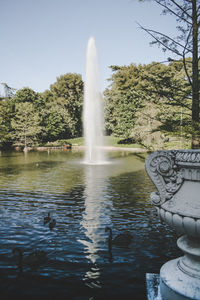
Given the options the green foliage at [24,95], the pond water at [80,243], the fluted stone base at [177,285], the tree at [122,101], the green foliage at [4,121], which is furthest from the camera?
the green foliage at [24,95]

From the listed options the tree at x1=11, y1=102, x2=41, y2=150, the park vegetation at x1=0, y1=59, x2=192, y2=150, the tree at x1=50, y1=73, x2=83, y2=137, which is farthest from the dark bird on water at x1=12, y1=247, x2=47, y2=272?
the tree at x1=50, y1=73, x2=83, y2=137

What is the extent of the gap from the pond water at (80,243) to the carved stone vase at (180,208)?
1723 mm

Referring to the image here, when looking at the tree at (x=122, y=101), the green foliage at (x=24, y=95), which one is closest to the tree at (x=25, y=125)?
the green foliage at (x=24, y=95)

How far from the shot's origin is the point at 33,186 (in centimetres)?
1591

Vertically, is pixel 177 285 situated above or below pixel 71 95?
below

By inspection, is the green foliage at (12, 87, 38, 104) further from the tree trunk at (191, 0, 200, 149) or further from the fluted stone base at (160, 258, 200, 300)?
the fluted stone base at (160, 258, 200, 300)

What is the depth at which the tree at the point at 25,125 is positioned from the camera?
160 feet

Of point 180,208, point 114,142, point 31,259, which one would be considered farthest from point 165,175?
point 114,142

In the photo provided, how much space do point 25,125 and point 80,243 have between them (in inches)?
1746

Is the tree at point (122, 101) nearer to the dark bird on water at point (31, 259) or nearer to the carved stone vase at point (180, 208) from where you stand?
the dark bird on water at point (31, 259)

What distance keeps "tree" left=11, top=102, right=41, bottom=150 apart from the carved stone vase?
A: 46126 millimetres

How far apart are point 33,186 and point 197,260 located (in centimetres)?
1337

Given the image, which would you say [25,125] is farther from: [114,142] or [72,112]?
[72,112]

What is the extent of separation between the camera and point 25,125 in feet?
162
